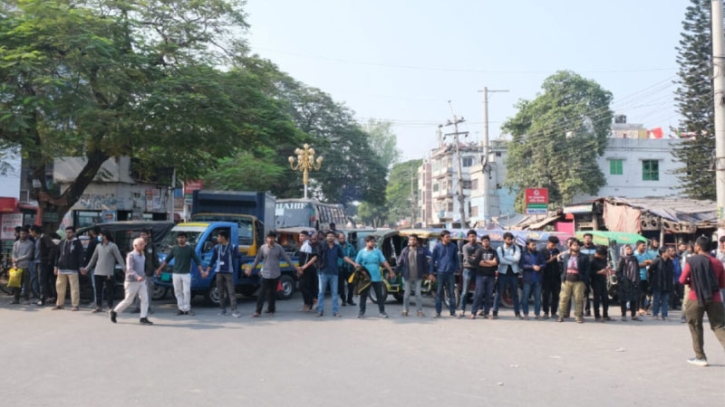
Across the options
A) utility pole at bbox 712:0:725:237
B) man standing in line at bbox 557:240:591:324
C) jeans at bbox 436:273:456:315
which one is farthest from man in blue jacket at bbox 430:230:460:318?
utility pole at bbox 712:0:725:237

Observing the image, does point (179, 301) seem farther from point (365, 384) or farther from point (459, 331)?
point (365, 384)

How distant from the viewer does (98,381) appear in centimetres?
755

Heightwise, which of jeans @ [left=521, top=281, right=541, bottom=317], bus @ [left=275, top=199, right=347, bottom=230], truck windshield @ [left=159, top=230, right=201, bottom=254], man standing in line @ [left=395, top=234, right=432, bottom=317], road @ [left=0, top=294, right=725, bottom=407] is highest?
bus @ [left=275, top=199, right=347, bottom=230]

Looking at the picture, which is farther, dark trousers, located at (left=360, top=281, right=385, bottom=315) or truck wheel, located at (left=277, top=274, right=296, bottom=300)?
truck wheel, located at (left=277, top=274, right=296, bottom=300)

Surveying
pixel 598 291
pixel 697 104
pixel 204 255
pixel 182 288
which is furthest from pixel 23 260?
pixel 697 104

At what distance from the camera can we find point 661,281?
14.8 metres

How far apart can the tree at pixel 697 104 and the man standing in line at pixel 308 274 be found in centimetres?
2717

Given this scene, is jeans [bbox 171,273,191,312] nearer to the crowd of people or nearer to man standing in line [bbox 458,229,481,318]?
the crowd of people

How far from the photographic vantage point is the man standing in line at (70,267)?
14.5m

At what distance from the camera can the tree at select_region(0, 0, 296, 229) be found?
49.0 ft

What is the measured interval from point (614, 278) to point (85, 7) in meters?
15.1

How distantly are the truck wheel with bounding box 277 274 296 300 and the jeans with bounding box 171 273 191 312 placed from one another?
177 inches

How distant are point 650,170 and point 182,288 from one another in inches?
Result: 1697

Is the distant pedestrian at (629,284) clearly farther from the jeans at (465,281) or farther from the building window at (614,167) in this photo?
the building window at (614,167)
